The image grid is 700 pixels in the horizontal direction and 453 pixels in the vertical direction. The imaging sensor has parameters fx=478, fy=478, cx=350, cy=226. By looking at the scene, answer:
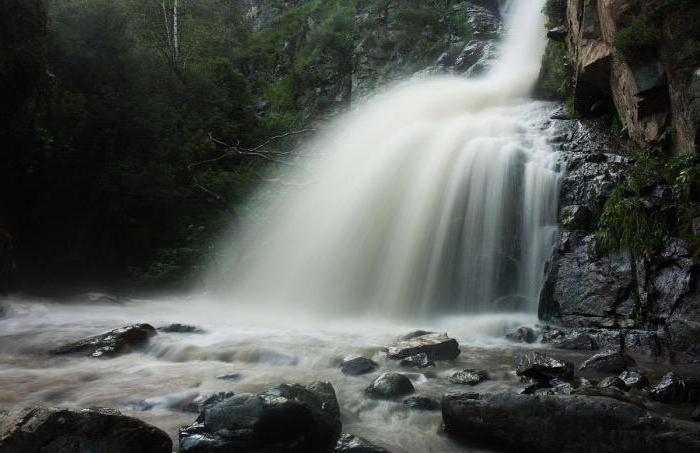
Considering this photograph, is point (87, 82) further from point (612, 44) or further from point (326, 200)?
point (612, 44)

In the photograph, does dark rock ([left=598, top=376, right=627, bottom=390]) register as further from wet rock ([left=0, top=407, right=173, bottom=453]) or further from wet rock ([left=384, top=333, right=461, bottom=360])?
wet rock ([left=0, top=407, right=173, bottom=453])

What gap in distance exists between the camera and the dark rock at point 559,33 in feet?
46.6

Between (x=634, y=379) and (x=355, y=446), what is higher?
(x=634, y=379)

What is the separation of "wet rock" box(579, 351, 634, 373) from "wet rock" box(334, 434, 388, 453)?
3.39m

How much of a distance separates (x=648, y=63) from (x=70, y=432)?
1093 centimetres

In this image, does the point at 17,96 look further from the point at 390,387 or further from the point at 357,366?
the point at 390,387

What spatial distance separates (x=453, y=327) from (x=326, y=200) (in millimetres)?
6362

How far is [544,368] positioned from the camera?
5461mm

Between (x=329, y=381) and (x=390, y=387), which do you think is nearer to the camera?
(x=390, y=387)

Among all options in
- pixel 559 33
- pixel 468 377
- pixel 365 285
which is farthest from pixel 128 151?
pixel 559 33

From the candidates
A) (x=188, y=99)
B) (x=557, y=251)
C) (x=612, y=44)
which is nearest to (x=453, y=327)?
(x=557, y=251)

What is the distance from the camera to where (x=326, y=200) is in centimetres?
1407

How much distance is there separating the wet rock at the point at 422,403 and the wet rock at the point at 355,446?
103cm

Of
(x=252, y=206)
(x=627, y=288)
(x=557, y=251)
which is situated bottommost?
(x=627, y=288)
